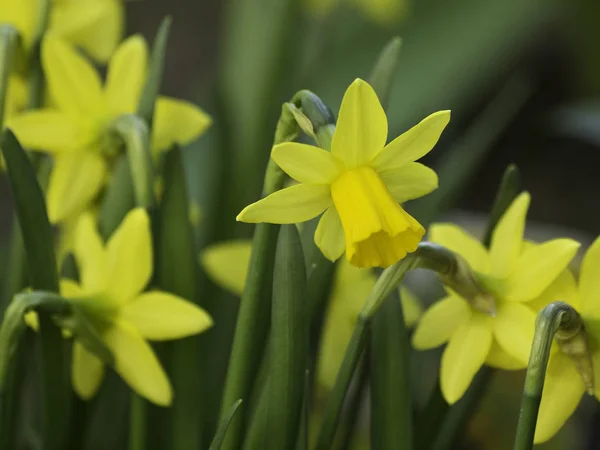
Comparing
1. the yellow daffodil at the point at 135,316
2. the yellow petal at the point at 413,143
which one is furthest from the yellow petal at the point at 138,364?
the yellow petal at the point at 413,143

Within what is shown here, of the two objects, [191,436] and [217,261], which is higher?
[217,261]

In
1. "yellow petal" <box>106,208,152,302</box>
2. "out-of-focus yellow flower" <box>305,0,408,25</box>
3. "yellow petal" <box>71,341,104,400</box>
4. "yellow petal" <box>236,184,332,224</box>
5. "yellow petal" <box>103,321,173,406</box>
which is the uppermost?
"out-of-focus yellow flower" <box>305,0,408,25</box>

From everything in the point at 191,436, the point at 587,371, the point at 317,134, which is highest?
the point at 317,134

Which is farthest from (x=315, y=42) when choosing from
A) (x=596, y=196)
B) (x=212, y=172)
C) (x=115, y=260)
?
(x=115, y=260)

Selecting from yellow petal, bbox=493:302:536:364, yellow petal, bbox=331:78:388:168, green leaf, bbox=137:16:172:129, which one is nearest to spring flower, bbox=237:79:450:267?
yellow petal, bbox=331:78:388:168

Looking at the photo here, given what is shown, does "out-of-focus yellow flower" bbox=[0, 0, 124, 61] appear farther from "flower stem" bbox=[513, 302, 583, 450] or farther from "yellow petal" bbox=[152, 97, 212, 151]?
"flower stem" bbox=[513, 302, 583, 450]

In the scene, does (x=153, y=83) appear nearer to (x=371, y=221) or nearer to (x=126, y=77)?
(x=126, y=77)

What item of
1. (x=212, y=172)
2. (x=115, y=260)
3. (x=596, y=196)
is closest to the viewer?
(x=115, y=260)

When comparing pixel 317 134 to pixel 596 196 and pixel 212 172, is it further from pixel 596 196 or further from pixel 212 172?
pixel 596 196
